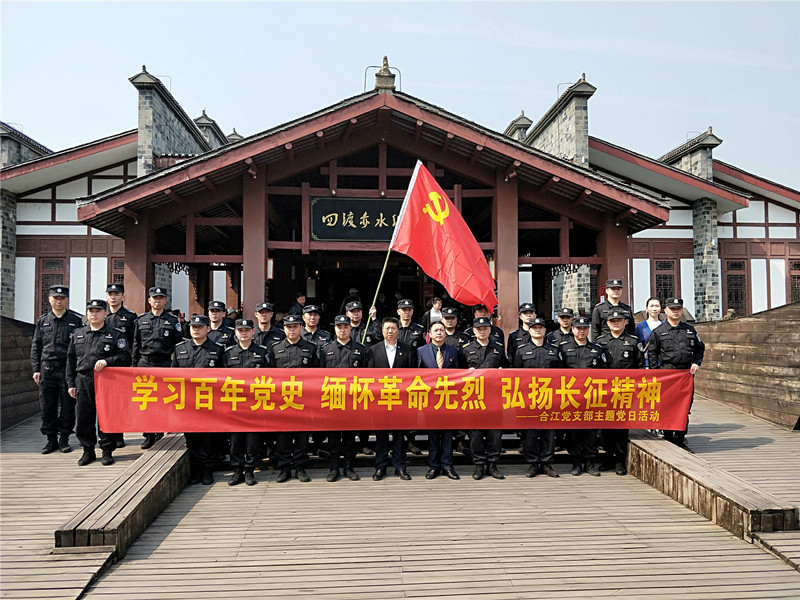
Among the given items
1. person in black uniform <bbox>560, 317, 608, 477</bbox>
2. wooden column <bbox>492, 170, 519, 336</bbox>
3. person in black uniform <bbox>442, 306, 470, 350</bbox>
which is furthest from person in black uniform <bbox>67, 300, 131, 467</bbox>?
wooden column <bbox>492, 170, 519, 336</bbox>

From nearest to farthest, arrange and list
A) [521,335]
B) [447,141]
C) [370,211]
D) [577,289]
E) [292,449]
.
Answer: [292,449] → [521,335] → [447,141] → [370,211] → [577,289]

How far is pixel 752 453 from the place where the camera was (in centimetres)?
710

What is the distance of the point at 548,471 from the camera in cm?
638

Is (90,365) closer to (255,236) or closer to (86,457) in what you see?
(86,457)

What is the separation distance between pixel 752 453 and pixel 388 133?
285 inches

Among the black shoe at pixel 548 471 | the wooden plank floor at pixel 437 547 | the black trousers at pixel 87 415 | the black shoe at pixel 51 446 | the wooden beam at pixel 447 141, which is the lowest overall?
the wooden plank floor at pixel 437 547

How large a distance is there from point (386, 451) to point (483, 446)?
3.63 ft

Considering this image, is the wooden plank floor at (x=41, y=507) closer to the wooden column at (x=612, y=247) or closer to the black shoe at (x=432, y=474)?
the black shoe at (x=432, y=474)

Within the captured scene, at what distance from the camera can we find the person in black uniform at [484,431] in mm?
6320

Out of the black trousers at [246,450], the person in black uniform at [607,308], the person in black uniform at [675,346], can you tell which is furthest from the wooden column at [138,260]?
the person in black uniform at [675,346]

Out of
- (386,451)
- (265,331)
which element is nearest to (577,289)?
(265,331)

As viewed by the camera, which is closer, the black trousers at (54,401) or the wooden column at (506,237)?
the black trousers at (54,401)

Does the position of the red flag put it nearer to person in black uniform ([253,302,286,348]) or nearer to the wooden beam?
person in black uniform ([253,302,286,348])

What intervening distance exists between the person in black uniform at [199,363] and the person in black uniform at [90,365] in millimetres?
808
